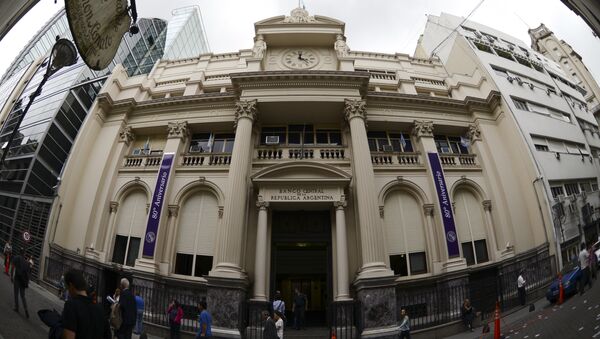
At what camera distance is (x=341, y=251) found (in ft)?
23.6

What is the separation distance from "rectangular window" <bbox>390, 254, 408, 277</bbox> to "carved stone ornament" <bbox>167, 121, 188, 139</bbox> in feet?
16.8

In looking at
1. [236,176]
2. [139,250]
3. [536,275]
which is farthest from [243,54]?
[536,275]

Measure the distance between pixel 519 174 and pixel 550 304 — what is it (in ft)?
4.25

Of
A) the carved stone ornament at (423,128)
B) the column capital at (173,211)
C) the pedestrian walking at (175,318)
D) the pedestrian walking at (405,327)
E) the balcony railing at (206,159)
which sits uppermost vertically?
the carved stone ornament at (423,128)

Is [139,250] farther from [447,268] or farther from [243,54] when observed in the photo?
[243,54]

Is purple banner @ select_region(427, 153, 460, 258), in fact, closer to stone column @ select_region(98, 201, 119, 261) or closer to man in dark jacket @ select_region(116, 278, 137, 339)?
man in dark jacket @ select_region(116, 278, 137, 339)

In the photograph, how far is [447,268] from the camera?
3.80 m

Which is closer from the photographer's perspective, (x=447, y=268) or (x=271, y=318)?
(x=447, y=268)

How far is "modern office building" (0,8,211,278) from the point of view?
196 centimetres

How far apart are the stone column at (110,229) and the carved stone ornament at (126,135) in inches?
32.5

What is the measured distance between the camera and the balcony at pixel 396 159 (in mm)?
6524

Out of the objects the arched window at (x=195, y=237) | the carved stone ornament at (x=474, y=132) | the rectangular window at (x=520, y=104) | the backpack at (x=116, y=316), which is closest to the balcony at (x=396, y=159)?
the carved stone ornament at (x=474, y=132)

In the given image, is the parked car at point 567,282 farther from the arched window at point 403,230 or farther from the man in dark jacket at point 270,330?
the man in dark jacket at point 270,330

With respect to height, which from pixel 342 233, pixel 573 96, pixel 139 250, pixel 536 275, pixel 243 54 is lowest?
pixel 536 275
